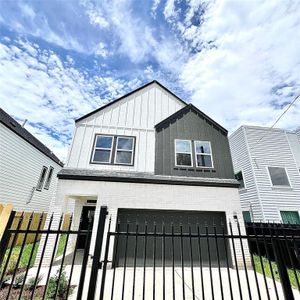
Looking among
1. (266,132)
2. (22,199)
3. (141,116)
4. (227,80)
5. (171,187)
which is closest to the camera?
(227,80)

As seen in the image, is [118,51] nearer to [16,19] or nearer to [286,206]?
[16,19]

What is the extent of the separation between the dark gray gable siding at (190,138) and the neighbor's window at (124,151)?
5.05 ft

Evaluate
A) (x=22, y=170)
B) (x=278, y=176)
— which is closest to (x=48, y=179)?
(x=22, y=170)

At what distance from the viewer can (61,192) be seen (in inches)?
337

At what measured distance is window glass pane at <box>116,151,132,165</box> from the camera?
33.2 ft

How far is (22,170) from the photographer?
1260 centimetres

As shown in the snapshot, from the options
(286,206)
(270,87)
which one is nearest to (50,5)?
(270,87)

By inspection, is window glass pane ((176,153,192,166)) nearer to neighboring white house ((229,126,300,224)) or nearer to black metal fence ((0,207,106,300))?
black metal fence ((0,207,106,300))

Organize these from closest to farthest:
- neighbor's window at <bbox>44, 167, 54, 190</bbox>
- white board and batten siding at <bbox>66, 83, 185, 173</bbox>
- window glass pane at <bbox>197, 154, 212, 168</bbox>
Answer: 1. white board and batten siding at <bbox>66, 83, 185, 173</bbox>
2. window glass pane at <bbox>197, 154, 212, 168</bbox>
3. neighbor's window at <bbox>44, 167, 54, 190</bbox>

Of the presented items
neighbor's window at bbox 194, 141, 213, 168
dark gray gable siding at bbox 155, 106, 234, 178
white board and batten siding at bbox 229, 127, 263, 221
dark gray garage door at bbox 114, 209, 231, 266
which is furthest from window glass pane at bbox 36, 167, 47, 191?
white board and batten siding at bbox 229, 127, 263, 221

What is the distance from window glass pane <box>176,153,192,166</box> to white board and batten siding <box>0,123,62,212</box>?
28.4ft

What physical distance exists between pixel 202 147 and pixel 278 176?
782 cm

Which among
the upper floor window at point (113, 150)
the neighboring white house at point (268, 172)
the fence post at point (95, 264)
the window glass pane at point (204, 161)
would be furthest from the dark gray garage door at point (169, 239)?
the neighboring white house at point (268, 172)

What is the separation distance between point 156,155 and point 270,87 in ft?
22.8
